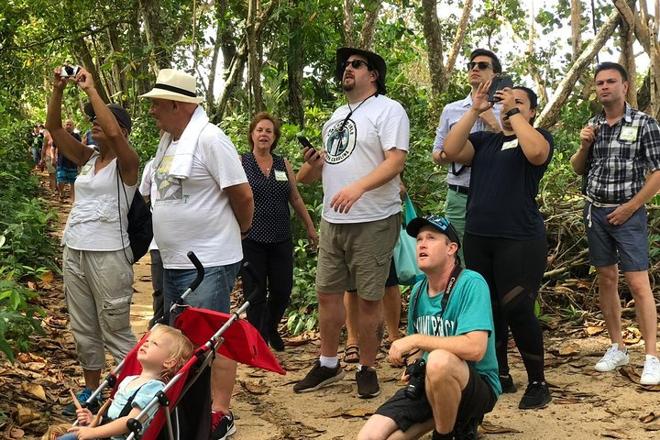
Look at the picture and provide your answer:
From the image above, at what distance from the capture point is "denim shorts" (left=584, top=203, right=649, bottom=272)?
15.9ft

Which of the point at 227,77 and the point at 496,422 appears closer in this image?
the point at 496,422

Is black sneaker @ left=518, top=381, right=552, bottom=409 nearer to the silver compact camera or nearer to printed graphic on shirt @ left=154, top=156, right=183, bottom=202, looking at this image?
printed graphic on shirt @ left=154, top=156, right=183, bottom=202

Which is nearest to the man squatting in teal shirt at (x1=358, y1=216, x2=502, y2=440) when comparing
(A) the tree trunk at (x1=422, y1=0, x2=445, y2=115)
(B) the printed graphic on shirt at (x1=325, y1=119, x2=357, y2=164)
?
(B) the printed graphic on shirt at (x1=325, y1=119, x2=357, y2=164)

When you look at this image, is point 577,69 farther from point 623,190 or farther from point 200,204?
point 200,204

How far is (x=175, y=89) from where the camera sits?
156 inches

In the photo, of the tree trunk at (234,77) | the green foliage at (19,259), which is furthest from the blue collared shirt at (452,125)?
the tree trunk at (234,77)

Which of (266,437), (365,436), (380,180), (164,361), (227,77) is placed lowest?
(266,437)

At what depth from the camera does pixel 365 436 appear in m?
3.43

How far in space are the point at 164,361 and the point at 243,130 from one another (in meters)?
9.31

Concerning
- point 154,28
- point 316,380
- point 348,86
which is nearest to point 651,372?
point 316,380

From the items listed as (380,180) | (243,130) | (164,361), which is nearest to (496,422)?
(380,180)

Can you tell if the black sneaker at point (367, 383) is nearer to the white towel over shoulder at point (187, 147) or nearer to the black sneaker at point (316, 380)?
the black sneaker at point (316, 380)

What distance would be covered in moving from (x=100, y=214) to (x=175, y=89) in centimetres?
88

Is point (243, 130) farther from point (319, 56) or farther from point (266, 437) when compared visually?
point (266, 437)
